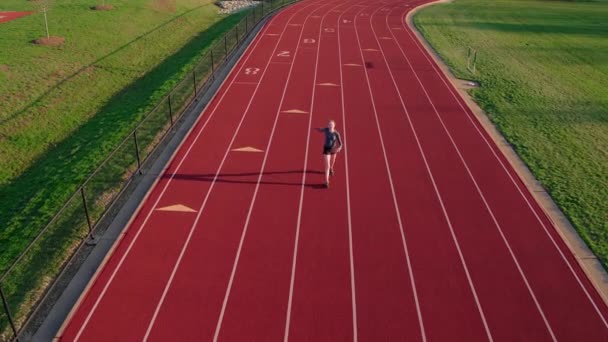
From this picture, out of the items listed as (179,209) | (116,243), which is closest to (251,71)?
(179,209)

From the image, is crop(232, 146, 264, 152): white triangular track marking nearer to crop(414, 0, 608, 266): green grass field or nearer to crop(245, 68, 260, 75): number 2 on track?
crop(414, 0, 608, 266): green grass field

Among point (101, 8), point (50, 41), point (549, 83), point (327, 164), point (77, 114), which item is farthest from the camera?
point (101, 8)

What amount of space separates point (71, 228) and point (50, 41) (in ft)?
60.2

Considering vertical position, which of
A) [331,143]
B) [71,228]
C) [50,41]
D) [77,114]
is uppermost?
[331,143]

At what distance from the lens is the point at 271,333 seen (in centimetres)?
738

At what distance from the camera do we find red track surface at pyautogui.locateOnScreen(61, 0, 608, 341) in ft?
25.0

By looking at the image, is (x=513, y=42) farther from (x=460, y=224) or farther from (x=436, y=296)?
(x=436, y=296)

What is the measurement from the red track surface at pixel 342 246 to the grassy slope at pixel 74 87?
2.99 meters

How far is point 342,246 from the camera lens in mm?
9391

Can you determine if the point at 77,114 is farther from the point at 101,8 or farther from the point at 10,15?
the point at 10,15

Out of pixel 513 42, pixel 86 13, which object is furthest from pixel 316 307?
pixel 86 13

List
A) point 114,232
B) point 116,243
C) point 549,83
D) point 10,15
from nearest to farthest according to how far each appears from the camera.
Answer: point 116,243 → point 114,232 → point 549,83 → point 10,15

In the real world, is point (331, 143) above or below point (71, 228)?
above

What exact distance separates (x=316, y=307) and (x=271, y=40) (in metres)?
19.1
